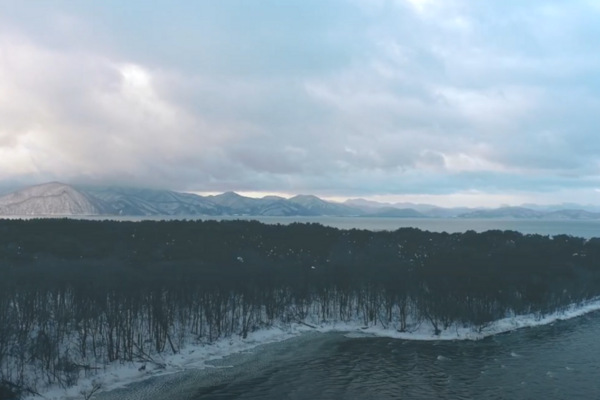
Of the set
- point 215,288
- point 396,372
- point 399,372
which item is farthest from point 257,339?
point 399,372

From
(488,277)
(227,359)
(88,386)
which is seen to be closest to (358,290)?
(488,277)

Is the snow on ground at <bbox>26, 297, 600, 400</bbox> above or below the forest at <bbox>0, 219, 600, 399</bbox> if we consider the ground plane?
below

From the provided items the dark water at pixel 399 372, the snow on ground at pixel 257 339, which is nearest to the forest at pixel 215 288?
the snow on ground at pixel 257 339

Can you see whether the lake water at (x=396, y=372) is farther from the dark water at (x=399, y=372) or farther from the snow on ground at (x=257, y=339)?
the snow on ground at (x=257, y=339)

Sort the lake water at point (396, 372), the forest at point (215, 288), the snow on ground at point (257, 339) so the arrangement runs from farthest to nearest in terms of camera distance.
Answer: the forest at point (215, 288)
the snow on ground at point (257, 339)
the lake water at point (396, 372)

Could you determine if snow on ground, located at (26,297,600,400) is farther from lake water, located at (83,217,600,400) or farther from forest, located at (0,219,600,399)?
lake water, located at (83,217,600,400)

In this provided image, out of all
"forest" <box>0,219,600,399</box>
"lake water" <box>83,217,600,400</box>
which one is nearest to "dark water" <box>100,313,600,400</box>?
"lake water" <box>83,217,600,400</box>
